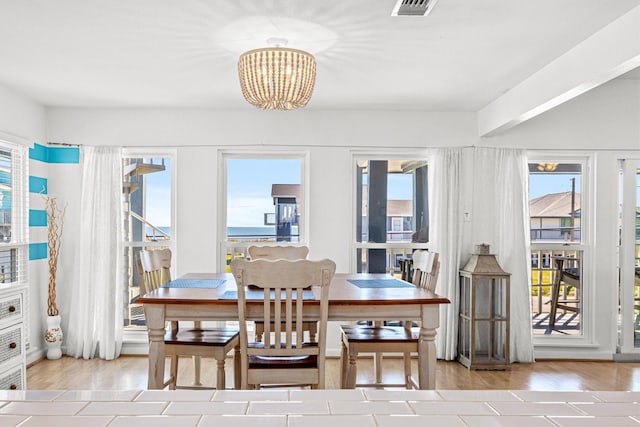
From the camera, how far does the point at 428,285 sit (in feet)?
11.2

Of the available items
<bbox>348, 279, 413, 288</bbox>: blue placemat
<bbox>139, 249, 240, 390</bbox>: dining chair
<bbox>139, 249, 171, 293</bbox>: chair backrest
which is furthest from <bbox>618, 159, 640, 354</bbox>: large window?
<bbox>139, 249, 171, 293</bbox>: chair backrest

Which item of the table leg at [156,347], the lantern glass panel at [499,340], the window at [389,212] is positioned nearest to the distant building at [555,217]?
the lantern glass panel at [499,340]

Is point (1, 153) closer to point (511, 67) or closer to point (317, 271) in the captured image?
point (317, 271)

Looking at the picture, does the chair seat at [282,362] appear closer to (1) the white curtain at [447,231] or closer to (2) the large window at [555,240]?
(1) the white curtain at [447,231]

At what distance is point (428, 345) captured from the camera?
114 inches

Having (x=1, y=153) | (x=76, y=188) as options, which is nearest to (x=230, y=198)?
(x=76, y=188)

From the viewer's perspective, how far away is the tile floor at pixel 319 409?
34.7 inches

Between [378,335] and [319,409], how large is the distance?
2373 mm

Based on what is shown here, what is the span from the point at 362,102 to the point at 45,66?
249 cm

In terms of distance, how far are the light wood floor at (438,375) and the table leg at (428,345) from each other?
3.69 feet

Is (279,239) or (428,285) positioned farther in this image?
(279,239)

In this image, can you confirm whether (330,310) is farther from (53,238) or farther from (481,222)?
(53,238)

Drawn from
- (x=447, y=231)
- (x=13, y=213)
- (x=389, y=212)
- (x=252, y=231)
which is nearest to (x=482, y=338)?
(x=447, y=231)

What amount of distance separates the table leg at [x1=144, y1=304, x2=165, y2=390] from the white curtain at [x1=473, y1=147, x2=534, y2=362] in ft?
10.5
